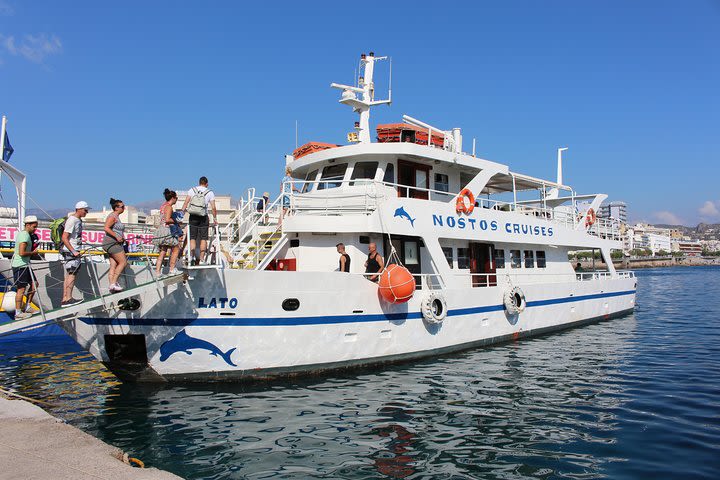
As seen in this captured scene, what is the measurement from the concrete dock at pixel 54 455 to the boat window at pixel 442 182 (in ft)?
37.8

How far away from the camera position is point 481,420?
8047mm

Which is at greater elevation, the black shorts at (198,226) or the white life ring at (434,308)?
the black shorts at (198,226)

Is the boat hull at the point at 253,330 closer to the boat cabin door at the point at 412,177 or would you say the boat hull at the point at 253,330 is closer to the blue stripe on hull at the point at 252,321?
the blue stripe on hull at the point at 252,321

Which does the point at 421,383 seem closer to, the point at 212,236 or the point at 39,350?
the point at 212,236

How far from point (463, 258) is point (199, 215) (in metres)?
8.34

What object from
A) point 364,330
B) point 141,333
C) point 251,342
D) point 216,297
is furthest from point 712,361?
point 141,333

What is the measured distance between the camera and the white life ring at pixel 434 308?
467 inches

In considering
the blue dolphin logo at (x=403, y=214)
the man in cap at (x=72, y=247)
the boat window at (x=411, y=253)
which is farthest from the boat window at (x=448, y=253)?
the man in cap at (x=72, y=247)

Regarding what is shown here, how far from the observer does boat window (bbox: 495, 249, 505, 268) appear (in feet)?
53.2

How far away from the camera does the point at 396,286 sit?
1080 centimetres

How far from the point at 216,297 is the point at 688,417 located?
8.37 m

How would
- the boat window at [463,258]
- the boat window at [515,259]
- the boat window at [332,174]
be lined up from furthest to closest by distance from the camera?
the boat window at [515,259] → the boat window at [463,258] → the boat window at [332,174]

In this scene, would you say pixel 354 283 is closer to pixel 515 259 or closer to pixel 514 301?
pixel 514 301

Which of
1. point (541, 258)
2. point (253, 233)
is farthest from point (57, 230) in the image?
point (541, 258)
